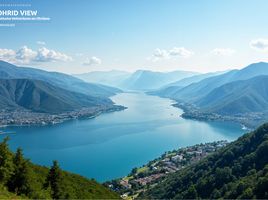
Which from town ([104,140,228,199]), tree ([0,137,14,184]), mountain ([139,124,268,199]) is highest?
tree ([0,137,14,184])

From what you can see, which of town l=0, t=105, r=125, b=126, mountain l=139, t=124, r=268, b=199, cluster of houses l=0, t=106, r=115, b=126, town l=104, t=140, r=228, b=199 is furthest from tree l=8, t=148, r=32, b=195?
cluster of houses l=0, t=106, r=115, b=126

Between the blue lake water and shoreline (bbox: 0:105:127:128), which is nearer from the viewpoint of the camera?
the blue lake water

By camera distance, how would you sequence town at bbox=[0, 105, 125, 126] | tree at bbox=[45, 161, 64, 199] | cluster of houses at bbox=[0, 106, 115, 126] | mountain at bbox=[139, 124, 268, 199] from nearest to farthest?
tree at bbox=[45, 161, 64, 199], mountain at bbox=[139, 124, 268, 199], town at bbox=[0, 105, 125, 126], cluster of houses at bbox=[0, 106, 115, 126]

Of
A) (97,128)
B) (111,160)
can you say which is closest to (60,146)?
(111,160)

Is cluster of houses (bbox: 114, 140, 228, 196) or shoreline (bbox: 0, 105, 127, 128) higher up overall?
shoreline (bbox: 0, 105, 127, 128)

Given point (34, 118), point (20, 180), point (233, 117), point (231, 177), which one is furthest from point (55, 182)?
point (233, 117)

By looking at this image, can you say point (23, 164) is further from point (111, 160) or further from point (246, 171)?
point (111, 160)

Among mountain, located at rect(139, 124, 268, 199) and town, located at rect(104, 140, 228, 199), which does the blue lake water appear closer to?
town, located at rect(104, 140, 228, 199)
